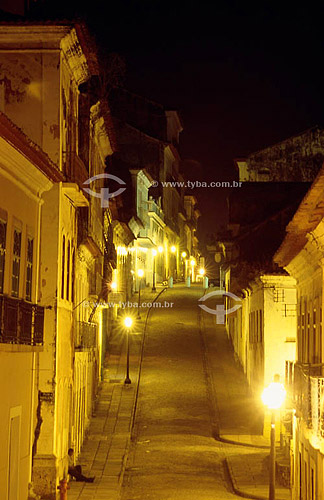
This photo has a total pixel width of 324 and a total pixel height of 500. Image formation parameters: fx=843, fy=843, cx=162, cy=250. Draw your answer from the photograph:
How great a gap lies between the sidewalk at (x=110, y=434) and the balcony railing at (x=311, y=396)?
21.6 ft

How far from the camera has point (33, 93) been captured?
20.1 m

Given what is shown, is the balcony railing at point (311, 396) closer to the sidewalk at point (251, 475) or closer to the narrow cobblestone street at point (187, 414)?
the sidewalk at point (251, 475)

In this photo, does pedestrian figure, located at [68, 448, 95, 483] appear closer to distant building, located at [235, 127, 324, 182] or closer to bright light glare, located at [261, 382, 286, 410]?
bright light glare, located at [261, 382, 286, 410]

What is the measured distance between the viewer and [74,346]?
901 inches

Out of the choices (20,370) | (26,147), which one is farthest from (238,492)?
(26,147)

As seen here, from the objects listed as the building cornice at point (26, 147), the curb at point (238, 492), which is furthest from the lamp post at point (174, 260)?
the building cornice at point (26, 147)

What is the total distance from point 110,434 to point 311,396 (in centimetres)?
1567

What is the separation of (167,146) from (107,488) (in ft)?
182

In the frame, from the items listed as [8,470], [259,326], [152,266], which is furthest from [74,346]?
[152,266]

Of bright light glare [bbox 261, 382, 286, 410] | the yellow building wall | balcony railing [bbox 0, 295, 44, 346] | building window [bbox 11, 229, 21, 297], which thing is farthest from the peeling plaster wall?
bright light glare [bbox 261, 382, 286, 410]

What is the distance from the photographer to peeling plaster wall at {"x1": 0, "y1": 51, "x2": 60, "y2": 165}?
19.9m

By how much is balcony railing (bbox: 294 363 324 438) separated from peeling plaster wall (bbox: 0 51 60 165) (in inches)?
313

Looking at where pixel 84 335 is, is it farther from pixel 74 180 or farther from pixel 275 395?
pixel 275 395

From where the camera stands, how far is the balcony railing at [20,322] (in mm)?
13375
